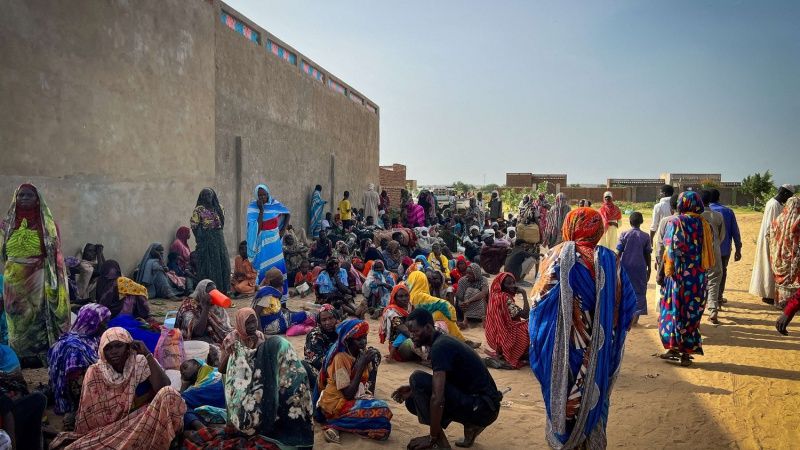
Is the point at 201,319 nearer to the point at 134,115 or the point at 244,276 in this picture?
the point at 244,276

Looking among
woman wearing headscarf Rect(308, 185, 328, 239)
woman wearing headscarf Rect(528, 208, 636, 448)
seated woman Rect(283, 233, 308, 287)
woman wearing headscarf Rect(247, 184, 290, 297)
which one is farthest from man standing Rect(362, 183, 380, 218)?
woman wearing headscarf Rect(528, 208, 636, 448)

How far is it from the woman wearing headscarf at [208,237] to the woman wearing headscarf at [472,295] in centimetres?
369

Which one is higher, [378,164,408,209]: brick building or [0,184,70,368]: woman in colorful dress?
[378,164,408,209]: brick building

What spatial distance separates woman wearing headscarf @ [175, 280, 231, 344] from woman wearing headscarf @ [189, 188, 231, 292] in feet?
10.2

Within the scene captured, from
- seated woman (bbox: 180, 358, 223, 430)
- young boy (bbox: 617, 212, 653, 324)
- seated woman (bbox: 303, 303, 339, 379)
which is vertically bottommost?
seated woman (bbox: 180, 358, 223, 430)

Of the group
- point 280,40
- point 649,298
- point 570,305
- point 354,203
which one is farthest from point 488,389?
point 354,203

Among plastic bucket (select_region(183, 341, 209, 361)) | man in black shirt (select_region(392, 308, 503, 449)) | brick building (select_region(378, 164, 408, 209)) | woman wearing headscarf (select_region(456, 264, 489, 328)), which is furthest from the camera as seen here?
brick building (select_region(378, 164, 408, 209))

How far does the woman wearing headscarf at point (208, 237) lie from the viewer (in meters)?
8.77

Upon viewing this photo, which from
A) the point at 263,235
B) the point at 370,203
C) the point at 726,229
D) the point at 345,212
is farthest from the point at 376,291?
the point at 370,203

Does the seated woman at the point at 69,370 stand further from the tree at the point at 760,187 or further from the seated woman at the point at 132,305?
the tree at the point at 760,187

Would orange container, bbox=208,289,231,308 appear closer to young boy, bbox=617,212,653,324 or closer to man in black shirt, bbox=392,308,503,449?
man in black shirt, bbox=392,308,503,449

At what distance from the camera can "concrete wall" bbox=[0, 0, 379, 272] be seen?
7171 mm

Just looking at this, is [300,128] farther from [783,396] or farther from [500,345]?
[783,396]

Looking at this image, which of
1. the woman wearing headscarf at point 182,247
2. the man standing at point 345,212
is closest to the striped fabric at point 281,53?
the man standing at point 345,212
